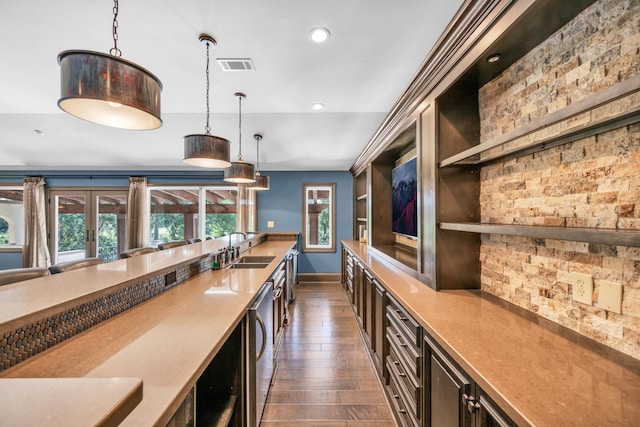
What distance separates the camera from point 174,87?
2898 mm

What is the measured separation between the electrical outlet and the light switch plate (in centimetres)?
4

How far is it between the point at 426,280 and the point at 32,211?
788 cm

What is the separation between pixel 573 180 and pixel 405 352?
1255 mm

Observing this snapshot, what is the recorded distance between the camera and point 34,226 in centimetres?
560

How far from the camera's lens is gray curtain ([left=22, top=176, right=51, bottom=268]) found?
5.59 metres

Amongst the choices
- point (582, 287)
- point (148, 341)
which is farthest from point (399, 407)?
point (148, 341)

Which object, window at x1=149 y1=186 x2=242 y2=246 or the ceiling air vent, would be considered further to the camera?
window at x1=149 y1=186 x2=242 y2=246

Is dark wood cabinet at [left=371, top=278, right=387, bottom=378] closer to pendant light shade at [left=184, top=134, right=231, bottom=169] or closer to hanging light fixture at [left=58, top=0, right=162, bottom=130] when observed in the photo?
pendant light shade at [left=184, top=134, right=231, bottom=169]

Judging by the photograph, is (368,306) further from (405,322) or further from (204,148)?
(204,148)

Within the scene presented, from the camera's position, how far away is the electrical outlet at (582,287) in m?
1.08

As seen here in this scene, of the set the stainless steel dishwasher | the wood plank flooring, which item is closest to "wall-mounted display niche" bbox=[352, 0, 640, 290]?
the wood plank flooring

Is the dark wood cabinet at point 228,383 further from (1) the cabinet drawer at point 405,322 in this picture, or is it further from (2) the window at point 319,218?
(2) the window at point 319,218

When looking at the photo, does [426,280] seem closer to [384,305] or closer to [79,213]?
[384,305]

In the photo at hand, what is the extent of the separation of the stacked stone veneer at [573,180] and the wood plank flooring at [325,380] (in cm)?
133
